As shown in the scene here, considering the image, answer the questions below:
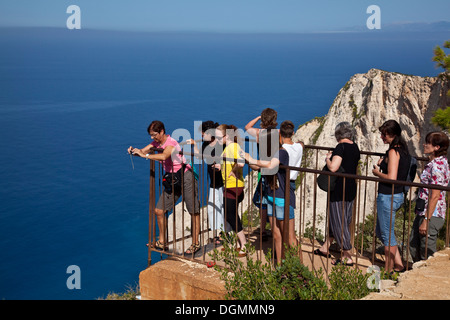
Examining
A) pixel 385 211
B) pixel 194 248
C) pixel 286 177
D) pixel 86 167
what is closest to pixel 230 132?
pixel 286 177

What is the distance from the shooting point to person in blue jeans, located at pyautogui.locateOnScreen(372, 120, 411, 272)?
17.0ft

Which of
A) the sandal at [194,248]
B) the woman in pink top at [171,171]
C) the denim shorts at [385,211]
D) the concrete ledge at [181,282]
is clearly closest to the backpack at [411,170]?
the denim shorts at [385,211]

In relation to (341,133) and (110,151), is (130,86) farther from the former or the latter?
(341,133)

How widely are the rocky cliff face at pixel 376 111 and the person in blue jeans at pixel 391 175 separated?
1304 cm

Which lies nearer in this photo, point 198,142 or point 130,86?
point 198,142

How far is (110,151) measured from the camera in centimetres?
11300

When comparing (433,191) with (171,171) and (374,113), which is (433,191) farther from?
(374,113)

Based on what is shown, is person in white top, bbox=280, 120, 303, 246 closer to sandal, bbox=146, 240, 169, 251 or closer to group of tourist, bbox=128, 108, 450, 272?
group of tourist, bbox=128, 108, 450, 272

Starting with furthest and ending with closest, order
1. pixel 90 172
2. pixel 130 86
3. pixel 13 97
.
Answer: pixel 130 86
pixel 13 97
pixel 90 172

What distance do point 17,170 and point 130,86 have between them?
4017 inches

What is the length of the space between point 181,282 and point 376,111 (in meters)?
20.1

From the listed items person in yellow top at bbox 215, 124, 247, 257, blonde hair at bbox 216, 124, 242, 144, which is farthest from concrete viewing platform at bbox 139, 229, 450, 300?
blonde hair at bbox 216, 124, 242, 144

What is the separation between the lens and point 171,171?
617 cm
